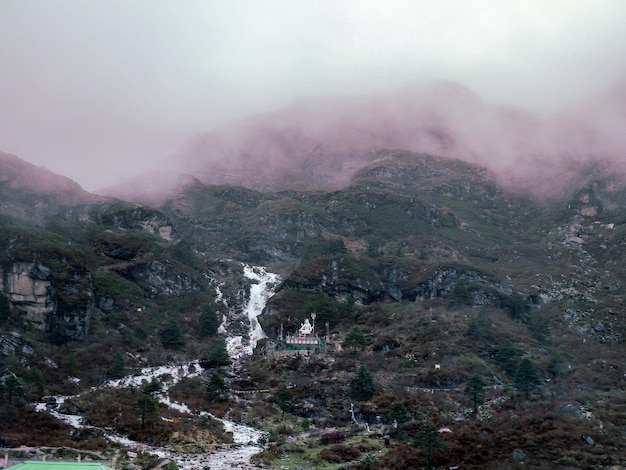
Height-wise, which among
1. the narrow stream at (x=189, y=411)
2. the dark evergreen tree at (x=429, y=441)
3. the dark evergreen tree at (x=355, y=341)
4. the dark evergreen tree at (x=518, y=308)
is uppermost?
the dark evergreen tree at (x=518, y=308)

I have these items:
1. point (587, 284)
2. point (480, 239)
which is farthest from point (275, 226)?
point (587, 284)

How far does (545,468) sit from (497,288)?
81034 mm

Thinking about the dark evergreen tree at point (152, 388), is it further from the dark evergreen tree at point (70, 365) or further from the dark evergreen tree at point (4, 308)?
the dark evergreen tree at point (4, 308)

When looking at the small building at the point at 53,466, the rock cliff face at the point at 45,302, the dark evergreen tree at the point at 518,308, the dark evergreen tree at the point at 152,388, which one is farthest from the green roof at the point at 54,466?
the dark evergreen tree at the point at 518,308

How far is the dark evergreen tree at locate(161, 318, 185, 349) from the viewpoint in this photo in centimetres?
10175

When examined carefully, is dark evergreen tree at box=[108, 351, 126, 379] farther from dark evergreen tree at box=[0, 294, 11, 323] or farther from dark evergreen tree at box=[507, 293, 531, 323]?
dark evergreen tree at box=[507, 293, 531, 323]

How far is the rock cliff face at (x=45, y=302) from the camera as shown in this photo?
314 ft

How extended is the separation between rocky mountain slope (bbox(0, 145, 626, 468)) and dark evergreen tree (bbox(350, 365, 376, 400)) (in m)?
0.90

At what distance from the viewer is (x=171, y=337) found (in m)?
102

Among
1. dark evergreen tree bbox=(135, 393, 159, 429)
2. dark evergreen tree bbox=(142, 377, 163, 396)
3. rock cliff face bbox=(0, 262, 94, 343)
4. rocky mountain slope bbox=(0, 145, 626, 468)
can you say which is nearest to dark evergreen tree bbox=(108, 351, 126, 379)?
rocky mountain slope bbox=(0, 145, 626, 468)

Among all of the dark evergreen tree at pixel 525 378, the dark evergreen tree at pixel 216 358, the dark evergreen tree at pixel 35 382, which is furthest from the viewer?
the dark evergreen tree at pixel 216 358

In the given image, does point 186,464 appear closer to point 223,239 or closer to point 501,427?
point 501,427

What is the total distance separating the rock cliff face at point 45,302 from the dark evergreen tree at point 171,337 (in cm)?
1174

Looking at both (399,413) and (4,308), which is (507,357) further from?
(4,308)
